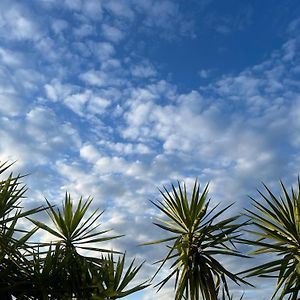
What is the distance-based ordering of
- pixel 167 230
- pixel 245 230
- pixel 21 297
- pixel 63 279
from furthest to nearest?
pixel 167 230 → pixel 245 230 → pixel 63 279 → pixel 21 297

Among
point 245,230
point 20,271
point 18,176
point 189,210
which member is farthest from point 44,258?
point 245,230

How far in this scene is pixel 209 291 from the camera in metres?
10.3

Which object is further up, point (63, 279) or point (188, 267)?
point (188, 267)

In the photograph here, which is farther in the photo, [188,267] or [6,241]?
[188,267]

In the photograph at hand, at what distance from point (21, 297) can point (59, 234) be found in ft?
9.45

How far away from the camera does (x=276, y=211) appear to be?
960 centimetres

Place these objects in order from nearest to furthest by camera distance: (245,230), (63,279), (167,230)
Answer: (63,279)
(245,230)
(167,230)

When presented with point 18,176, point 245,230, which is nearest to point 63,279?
point 18,176

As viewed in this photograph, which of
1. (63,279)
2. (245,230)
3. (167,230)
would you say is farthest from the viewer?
(167,230)

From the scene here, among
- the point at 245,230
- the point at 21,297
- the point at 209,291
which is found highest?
the point at 245,230

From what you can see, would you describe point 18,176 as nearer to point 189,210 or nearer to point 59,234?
point 59,234

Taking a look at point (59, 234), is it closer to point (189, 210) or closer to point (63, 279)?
point (63, 279)

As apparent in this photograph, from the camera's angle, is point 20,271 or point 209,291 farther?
point 209,291

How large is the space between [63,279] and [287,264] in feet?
14.2
